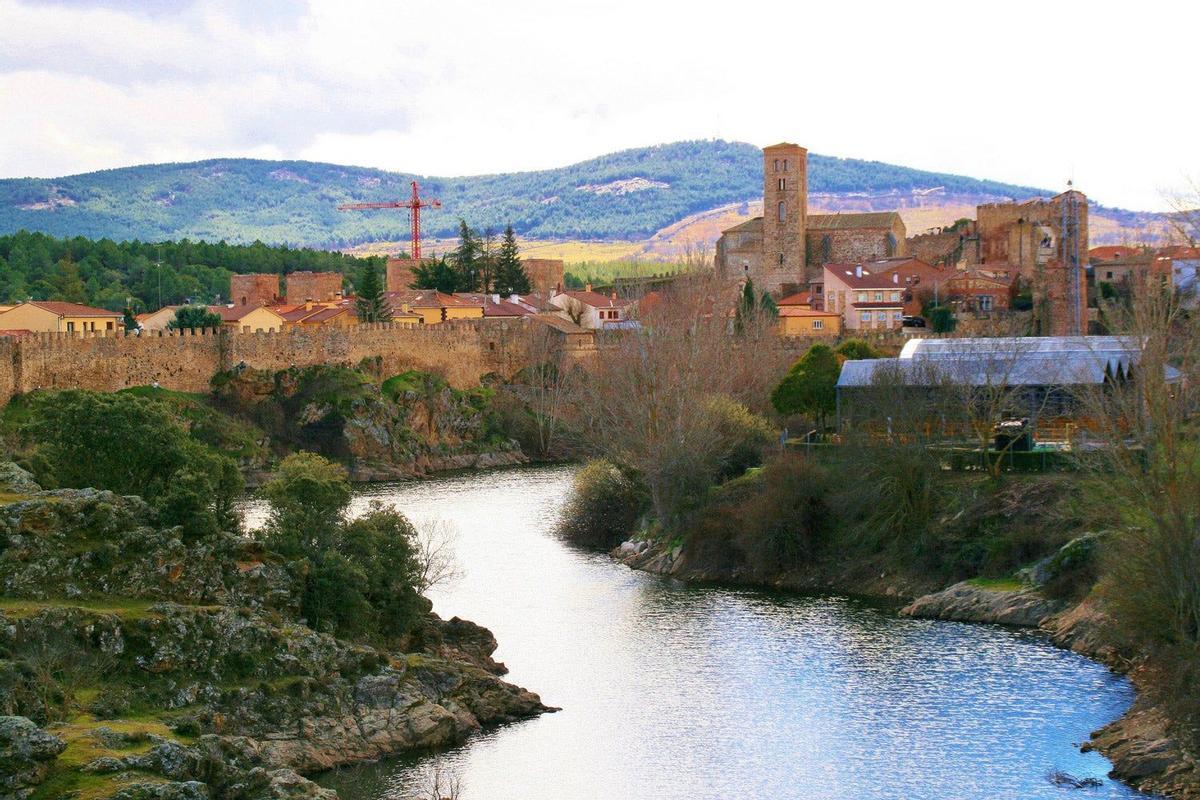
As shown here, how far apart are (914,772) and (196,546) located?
10741 mm

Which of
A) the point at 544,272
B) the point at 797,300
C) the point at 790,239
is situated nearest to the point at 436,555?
the point at 797,300

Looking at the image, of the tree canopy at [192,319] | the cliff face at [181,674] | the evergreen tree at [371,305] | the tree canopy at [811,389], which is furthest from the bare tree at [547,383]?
the cliff face at [181,674]

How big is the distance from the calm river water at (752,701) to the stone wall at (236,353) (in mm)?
25966

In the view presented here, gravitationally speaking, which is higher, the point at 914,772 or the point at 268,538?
the point at 268,538

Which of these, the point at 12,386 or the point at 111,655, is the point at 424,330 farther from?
the point at 111,655

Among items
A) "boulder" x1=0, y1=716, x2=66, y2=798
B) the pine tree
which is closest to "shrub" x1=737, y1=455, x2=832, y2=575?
"boulder" x1=0, y1=716, x2=66, y2=798

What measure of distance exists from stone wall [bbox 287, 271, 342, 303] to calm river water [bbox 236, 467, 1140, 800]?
170ft

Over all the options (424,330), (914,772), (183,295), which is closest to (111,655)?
(914,772)

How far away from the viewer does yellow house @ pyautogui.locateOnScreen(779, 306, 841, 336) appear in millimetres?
72750

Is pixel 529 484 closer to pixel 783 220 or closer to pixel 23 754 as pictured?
pixel 783 220

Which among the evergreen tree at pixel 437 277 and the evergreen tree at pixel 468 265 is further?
the evergreen tree at pixel 468 265

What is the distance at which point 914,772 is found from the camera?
2378 centimetres

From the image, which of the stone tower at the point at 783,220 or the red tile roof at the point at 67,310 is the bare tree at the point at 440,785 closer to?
the red tile roof at the point at 67,310

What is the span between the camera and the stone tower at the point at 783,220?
82.6m
